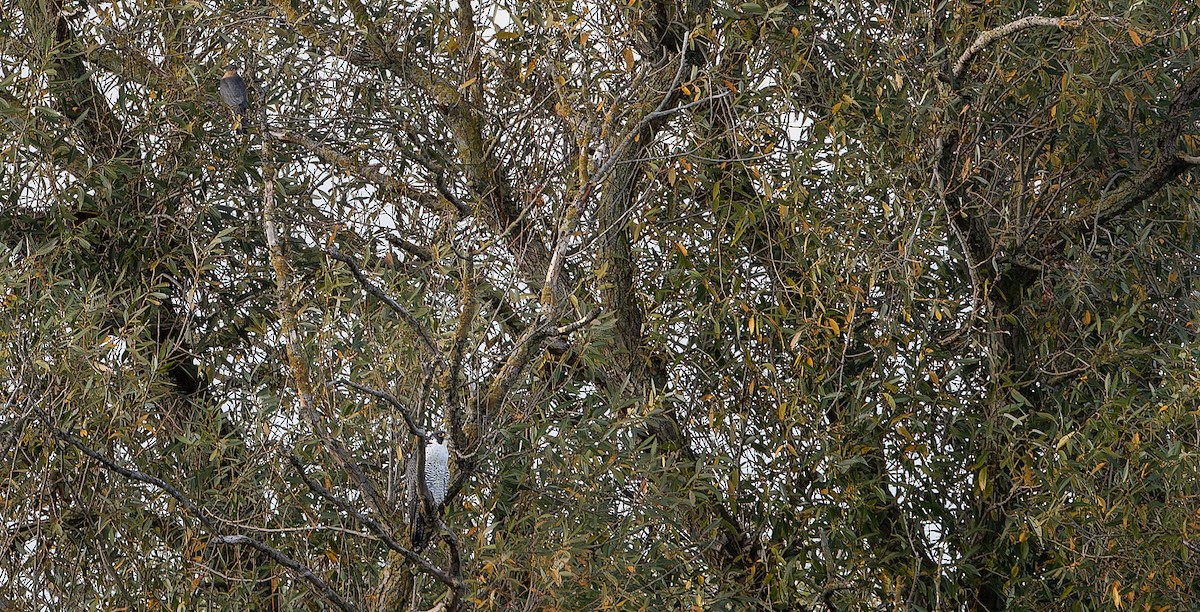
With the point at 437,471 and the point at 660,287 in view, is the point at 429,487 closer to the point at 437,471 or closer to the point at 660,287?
the point at 437,471

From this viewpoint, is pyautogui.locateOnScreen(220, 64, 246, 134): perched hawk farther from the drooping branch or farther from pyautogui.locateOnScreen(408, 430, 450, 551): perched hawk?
the drooping branch

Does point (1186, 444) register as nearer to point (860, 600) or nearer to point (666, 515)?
point (860, 600)

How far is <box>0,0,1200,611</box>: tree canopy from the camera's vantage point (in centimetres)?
426

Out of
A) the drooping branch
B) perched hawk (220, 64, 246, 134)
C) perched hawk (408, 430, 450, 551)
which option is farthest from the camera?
perched hawk (220, 64, 246, 134)

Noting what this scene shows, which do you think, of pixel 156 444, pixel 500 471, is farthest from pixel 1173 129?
pixel 156 444

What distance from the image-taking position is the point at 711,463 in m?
4.70

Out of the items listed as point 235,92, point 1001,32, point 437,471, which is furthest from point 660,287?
point 437,471

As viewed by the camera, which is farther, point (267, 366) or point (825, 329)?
point (267, 366)

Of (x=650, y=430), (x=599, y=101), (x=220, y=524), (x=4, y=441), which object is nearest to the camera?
(x=4, y=441)

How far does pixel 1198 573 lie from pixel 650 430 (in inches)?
67.6

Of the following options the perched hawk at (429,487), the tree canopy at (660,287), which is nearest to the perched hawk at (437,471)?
the perched hawk at (429,487)

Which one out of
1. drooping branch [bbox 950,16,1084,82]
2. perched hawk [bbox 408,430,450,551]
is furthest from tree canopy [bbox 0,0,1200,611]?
perched hawk [bbox 408,430,450,551]

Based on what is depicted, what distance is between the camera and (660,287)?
4.94 m

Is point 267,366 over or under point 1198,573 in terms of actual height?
over
